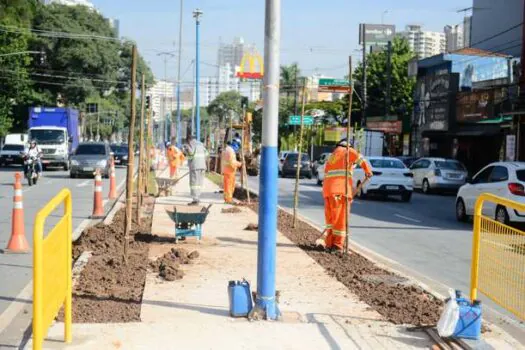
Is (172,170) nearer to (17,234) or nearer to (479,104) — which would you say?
(479,104)

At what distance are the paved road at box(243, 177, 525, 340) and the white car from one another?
0.64 meters

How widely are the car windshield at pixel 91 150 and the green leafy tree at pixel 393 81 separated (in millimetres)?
31412

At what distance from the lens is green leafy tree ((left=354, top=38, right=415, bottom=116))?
2370 inches

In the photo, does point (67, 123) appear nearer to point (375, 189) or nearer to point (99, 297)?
point (375, 189)

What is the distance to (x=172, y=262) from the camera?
31.1ft

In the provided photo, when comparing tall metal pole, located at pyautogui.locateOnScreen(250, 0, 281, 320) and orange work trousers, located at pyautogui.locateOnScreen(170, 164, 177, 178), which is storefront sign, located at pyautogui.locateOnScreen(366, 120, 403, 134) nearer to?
orange work trousers, located at pyautogui.locateOnScreen(170, 164, 177, 178)

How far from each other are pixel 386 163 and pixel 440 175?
17.7 feet

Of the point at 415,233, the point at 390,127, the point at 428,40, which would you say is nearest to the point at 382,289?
the point at 415,233

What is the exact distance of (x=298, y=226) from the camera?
14.7 metres

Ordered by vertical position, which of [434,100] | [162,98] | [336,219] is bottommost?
[336,219]

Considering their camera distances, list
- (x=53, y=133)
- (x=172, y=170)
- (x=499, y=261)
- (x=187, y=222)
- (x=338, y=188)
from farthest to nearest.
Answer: (x=53, y=133) < (x=172, y=170) < (x=187, y=222) < (x=338, y=188) < (x=499, y=261)

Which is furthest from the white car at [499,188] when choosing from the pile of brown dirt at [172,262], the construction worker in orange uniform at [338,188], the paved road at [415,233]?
the pile of brown dirt at [172,262]

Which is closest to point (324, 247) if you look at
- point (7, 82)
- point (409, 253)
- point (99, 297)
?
point (409, 253)

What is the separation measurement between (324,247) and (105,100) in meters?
63.0
